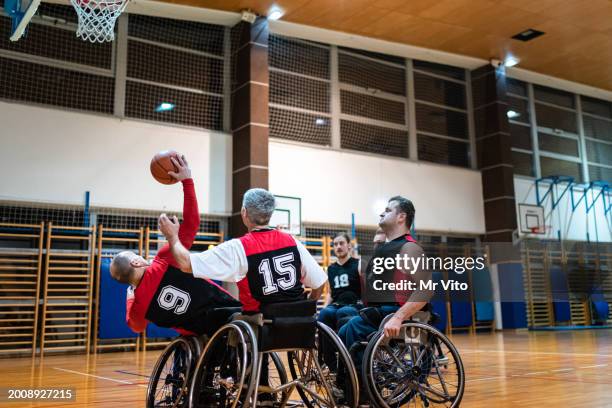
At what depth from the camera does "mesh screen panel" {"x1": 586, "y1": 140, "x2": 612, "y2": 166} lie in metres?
13.6

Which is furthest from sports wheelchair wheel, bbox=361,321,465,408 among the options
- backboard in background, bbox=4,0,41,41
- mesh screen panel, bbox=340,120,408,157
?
mesh screen panel, bbox=340,120,408,157

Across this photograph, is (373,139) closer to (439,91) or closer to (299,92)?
(299,92)

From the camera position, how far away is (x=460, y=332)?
430 inches

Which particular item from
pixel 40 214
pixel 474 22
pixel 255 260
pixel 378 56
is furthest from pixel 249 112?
pixel 255 260

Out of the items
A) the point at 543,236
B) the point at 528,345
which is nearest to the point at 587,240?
the point at 543,236

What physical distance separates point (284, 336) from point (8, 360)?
5.62 metres

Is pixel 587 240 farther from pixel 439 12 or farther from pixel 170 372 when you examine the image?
pixel 170 372

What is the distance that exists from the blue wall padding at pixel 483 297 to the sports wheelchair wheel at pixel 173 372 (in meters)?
9.00

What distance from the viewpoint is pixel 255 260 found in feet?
8.31

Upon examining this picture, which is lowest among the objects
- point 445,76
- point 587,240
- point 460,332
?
point 460,332

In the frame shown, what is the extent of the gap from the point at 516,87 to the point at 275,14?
6260 mm

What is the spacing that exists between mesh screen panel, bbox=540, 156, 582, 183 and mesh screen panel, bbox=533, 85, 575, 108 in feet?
4.63

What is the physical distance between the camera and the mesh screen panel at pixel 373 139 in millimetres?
10547

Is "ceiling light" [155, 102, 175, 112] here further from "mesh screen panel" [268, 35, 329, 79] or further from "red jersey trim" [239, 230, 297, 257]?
"red jersey trim" [239, 230, 297, 257]
